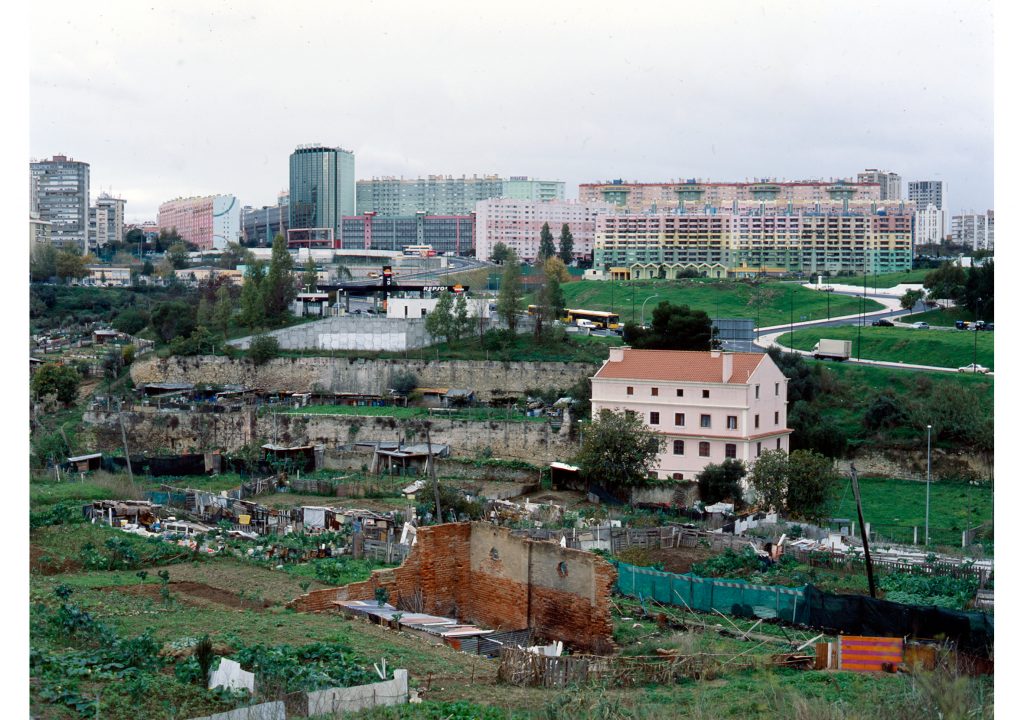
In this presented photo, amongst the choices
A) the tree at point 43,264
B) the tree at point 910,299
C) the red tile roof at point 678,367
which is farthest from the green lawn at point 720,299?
the tree at point 43,264

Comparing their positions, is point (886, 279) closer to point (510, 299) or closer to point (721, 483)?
point (510, 299)

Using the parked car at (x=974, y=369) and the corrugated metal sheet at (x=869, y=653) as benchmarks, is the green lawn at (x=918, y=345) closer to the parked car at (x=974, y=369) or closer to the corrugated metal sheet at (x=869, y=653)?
the parked car at (x=974, y=369)

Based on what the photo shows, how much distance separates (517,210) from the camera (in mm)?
58312

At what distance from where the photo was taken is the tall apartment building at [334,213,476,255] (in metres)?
61.9

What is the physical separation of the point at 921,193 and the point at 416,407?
5753cm

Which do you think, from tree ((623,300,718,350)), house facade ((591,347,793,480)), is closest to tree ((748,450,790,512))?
house facade ((591,347,793,480))

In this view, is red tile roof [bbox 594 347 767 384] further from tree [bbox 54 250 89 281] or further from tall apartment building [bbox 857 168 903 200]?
tall apartment building [bbox 857 168 903 200]

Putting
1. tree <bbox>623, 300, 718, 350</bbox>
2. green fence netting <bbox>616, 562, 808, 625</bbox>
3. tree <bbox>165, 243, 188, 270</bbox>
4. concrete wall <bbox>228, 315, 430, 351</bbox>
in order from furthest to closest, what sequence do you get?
tree <bbox>165, 243, 188, 270</bbox> → concrete wall <bbox>228, 315, 430, 351</bbox> → tree <bbox>623, 300, 718, 350</bbox> → green fence netting <bbox>616, 562, 808, 625</bbox>

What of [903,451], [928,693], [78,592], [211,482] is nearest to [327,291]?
[211,482]

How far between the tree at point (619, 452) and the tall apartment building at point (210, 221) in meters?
49.3

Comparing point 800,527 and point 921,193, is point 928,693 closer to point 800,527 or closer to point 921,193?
point 800,527

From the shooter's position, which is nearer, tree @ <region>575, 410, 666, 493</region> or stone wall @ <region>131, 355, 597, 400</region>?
tree @ <region>575, 410, 666, 493</region>

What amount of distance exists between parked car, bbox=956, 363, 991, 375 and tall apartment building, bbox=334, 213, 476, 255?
41896mm

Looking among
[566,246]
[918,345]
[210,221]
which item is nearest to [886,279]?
[566,246]
